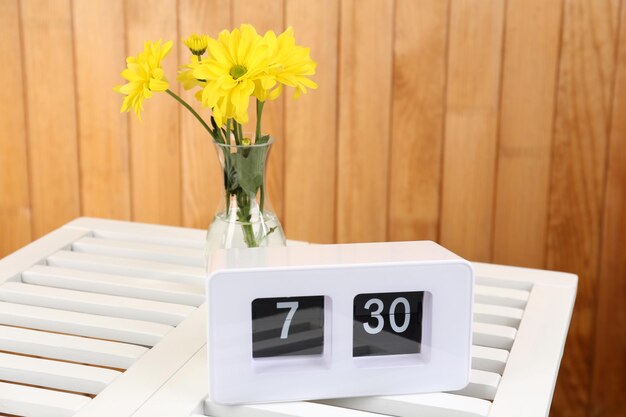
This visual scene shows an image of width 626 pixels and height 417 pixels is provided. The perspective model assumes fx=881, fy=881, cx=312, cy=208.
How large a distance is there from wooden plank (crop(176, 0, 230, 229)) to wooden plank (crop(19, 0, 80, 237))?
0.95 ft

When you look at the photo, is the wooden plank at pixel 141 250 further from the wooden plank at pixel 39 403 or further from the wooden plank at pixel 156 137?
the wooden plank at pixel 156 137

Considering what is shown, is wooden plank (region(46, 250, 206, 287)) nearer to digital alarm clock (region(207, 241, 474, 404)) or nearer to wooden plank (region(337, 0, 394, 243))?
digital alarm clock (region(207, 241, 474, 404))

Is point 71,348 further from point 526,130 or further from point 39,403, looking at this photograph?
point 526,130

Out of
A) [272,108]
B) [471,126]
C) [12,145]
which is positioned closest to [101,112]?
[12,145]

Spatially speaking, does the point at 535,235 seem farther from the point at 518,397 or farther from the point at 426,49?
the point at 518,397

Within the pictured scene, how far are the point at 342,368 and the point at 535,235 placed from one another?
1094mm

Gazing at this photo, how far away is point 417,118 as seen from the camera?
1.96 m

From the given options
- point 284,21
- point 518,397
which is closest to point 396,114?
point 284,21

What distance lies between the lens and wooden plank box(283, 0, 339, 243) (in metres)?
1.96

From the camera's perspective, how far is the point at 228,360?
3.09ft

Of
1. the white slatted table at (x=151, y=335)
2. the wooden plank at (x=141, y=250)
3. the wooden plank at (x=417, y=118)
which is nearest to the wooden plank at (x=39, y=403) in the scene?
the white slatted table at (x=151, y=335)

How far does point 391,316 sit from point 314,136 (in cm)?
109

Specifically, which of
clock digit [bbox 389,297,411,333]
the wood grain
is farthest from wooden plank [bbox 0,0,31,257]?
clock digit [bbox 389,297,411,333]

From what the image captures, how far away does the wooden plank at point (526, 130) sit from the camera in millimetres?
1845
